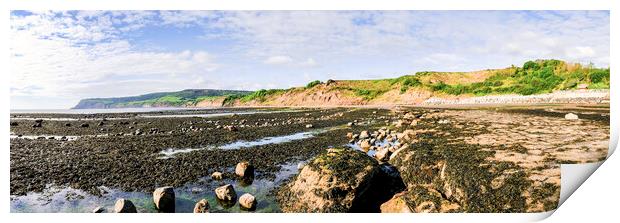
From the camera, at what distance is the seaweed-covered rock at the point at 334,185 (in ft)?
18.7

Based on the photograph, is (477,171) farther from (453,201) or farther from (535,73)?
(535,73)

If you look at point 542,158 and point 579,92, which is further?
point 579,92

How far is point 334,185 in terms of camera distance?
572 cm

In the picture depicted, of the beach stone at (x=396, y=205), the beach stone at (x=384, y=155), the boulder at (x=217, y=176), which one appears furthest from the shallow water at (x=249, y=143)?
the beach stone at (x=396, y=205)

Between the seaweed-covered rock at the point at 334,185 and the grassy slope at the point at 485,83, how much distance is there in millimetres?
8726

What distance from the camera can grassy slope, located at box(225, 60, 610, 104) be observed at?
1396cm

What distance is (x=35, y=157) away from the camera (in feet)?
29.4

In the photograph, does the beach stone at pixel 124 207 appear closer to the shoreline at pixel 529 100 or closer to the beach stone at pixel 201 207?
the beach stone at pixel 201 207

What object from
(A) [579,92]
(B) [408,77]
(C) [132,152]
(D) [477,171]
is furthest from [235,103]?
(D) [477,171]

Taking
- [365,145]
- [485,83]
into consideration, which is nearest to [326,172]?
[365,145]

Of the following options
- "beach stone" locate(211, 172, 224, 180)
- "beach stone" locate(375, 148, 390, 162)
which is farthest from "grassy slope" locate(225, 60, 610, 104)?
"beach stone" locate(211, 172, 224, 180)

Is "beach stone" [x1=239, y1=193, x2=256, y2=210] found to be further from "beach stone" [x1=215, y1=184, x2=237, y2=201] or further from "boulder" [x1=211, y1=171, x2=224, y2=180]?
"boulder" [x1=211, y1=171, x2=224, y2=180]

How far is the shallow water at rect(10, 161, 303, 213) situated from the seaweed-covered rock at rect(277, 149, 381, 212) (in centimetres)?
44
